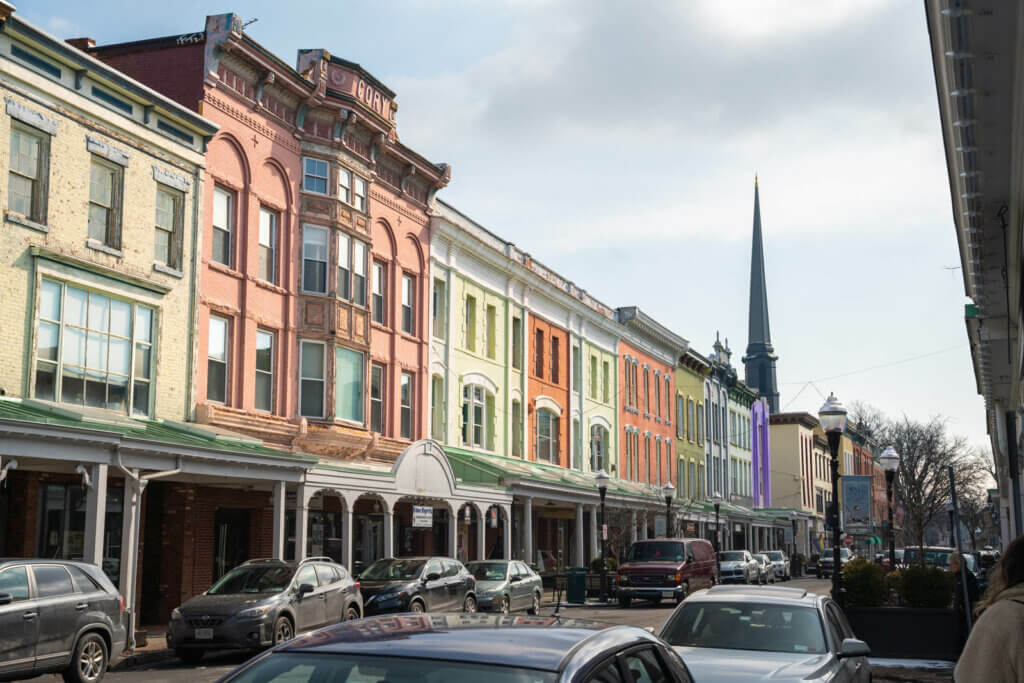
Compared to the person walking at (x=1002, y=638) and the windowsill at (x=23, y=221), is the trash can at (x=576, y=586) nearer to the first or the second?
the windowsill at (x=23, y=221)

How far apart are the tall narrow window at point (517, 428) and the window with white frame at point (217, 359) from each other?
1669cm

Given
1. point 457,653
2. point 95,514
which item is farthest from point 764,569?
point 457,653

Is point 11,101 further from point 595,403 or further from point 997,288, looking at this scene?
point 595,403

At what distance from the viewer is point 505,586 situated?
90.0ft

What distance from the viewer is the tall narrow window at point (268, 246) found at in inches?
1109

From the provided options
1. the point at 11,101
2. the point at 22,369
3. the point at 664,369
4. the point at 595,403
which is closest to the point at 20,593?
the point at 22,369

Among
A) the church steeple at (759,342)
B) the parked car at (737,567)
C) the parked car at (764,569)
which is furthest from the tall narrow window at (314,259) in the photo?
the church steeple at (759,342)

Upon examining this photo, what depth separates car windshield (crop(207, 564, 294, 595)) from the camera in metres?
19.2

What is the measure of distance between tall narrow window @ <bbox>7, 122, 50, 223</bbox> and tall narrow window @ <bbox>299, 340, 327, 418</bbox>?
9.08 m

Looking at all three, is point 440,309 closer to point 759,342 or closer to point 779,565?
point 779,565

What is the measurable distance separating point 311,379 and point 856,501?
15.5 metres

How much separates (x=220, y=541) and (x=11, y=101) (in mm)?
11124

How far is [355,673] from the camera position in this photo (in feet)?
14.2

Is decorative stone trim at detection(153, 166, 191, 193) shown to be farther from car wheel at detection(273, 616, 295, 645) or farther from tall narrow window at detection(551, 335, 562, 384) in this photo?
tall narrow window at detection(551, 335, 562, 384)
